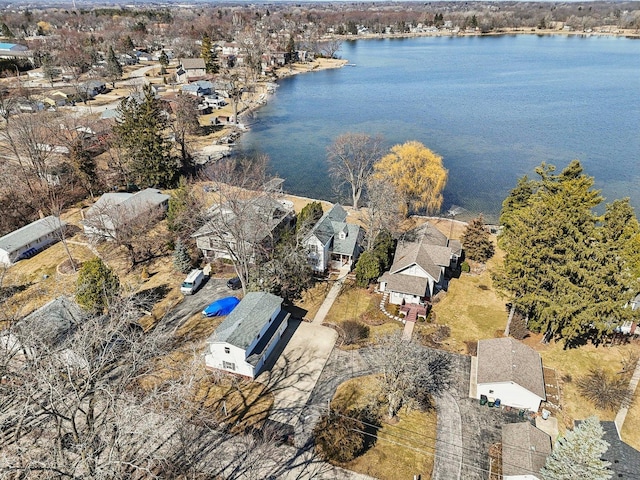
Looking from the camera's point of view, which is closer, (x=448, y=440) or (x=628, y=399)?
(x=448, y=440)

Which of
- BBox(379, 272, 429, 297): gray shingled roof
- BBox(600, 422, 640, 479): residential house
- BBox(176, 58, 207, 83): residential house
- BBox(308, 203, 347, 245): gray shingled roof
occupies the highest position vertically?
BBox(176, 58, 207, 83): residential house

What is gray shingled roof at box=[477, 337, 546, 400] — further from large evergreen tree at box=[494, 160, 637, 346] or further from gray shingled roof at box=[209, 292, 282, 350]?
gray shingled roof at box=[209, 292, 282, 350]

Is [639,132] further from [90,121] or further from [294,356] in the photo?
[90,121]

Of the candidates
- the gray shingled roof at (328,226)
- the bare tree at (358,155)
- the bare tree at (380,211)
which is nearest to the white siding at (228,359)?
the gray shingled roof at (328,226)

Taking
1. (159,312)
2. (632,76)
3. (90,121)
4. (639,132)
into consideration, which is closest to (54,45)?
(90,121)

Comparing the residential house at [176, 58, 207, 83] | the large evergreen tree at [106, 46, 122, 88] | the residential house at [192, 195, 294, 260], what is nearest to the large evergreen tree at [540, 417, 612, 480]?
the residential house at [192, 195, 294, 260]

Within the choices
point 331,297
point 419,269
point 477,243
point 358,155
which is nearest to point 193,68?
point 358,155

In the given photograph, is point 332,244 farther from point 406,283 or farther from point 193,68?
point 193,68
